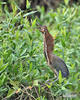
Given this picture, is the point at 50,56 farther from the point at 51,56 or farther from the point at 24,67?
the point at 24,67

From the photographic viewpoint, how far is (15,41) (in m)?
3.24

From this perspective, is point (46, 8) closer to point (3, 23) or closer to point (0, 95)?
point (3, 23)

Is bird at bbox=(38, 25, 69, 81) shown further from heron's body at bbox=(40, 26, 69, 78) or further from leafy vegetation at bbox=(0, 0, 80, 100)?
leafy vegetation at bbox=(0, 0, 80, 100)

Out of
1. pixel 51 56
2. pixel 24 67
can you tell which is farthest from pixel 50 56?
pixel 24 67

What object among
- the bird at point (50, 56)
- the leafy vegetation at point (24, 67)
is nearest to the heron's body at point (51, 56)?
the bird at point (50, 56)

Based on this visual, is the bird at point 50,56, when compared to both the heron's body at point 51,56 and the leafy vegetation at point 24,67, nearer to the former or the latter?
the heron's body at point 51,56

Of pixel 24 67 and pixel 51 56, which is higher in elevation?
pixel 51 56

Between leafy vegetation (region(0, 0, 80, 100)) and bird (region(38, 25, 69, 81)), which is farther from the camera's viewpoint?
bird (region(38, 25, 69, 81))

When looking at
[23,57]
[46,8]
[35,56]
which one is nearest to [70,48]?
[35,56]

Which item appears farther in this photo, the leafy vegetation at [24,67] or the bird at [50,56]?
the bird at [50,56]

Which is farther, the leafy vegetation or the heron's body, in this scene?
the heron's body

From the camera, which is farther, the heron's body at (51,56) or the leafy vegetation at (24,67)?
the heron's body at (51,56)

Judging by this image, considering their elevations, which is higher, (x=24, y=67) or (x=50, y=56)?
(x=50, y=56)

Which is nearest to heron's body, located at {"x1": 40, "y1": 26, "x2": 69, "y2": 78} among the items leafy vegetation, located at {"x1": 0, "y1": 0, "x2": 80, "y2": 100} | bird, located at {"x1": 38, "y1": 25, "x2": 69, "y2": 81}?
bird, located at {"x1": 38, "y1": 25, "x2": 69, "y2": 81}
